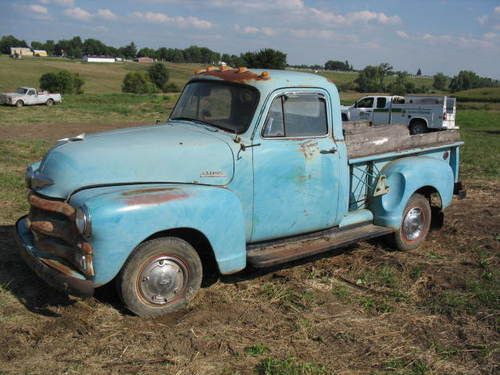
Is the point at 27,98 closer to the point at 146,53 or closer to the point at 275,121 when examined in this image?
the point at 275,121

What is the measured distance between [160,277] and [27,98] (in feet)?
93.5

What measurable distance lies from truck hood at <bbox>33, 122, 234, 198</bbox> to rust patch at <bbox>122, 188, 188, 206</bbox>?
0.22 meters

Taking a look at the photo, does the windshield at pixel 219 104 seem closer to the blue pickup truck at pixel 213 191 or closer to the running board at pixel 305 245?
the blue pickup truck at pixel 213 191

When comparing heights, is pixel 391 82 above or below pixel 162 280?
above

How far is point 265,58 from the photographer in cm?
3759

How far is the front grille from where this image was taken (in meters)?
3.54

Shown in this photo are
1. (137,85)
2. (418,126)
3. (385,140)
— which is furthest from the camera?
(137,85)

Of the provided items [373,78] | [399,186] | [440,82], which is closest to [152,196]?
[399,186]

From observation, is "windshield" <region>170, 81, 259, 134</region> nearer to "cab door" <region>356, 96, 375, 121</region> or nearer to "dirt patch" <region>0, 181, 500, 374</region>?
"dirt patch" <region>0, 181, 500, 374</region>

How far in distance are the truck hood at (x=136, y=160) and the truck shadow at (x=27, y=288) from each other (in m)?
0.99

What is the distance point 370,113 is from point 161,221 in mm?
20977

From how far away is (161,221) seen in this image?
3676 mm

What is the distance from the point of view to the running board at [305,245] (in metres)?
4.38

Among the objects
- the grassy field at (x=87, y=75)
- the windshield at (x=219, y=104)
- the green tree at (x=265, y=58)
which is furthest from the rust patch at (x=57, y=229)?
the grassy field at (x=87, y=75)
